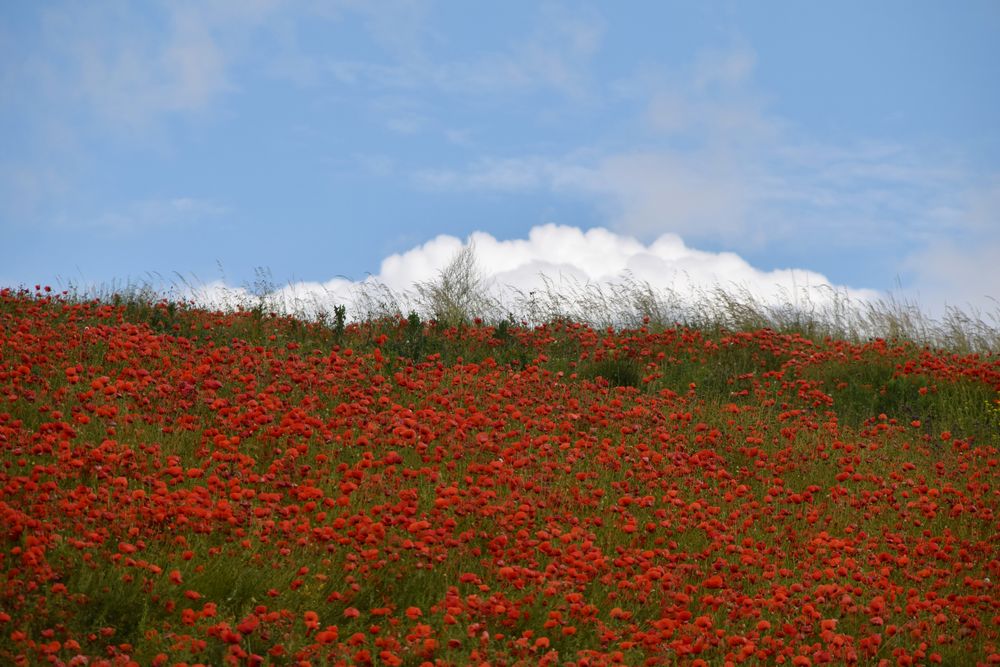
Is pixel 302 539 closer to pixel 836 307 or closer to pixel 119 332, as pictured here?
pixel 119 332

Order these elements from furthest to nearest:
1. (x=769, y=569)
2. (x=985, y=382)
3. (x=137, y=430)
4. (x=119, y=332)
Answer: (x=985, y=382), (x=119, y=332), (x=137, y=430), (x=769, y=569)

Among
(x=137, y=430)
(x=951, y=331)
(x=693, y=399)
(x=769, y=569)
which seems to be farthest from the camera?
(x=951, y=331)

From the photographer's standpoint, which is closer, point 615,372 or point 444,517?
point 444,517

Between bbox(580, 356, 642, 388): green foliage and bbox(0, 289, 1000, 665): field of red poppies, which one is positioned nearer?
bbox(0, 289, 1000, 665): field of red poppies

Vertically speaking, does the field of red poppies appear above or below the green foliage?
below

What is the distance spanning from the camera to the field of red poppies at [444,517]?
4812 millimetres

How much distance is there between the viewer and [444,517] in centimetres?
609

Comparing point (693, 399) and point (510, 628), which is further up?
point (693, 399)

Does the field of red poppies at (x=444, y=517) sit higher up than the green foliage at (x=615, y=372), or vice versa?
the green foliage at (x=615, y=372)

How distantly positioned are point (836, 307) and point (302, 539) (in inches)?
499

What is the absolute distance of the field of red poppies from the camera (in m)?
4.81

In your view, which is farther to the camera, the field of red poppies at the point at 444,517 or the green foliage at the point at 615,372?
the green foliage at the point at 615,372

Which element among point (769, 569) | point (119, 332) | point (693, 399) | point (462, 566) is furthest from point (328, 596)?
point (693, 399)

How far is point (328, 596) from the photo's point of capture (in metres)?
5.20
